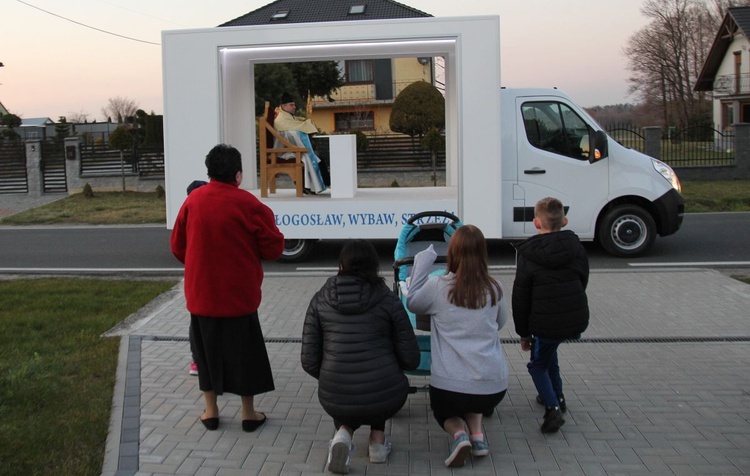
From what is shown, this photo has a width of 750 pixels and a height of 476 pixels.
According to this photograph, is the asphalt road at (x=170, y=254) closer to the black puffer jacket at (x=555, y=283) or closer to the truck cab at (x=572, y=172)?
the truck cab at (x=572, y=172)

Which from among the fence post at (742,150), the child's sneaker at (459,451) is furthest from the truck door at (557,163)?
the fence post at (742,150)

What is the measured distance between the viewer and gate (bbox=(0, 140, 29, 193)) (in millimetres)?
26656

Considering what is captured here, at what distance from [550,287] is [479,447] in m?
1.02

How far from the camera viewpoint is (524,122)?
11.1 meters

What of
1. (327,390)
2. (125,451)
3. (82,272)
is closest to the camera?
(327,390)

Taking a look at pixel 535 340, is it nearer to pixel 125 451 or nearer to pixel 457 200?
pixel 125 451

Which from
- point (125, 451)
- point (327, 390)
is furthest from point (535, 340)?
point (125, 451)

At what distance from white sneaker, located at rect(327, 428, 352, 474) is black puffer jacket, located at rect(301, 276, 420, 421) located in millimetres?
134

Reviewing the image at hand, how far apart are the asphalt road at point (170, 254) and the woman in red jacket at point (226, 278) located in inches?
232

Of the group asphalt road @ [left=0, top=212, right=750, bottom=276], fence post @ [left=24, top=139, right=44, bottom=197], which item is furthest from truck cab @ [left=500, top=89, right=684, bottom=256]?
fence post @ [left=24, top=139, right=44, bottom=197]

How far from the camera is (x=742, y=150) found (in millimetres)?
23875

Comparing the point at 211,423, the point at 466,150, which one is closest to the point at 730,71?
the point at 466,150

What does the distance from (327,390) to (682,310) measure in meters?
5.08

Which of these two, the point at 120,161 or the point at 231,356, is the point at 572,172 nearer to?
the point at 231,356
